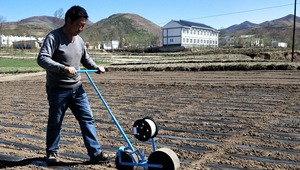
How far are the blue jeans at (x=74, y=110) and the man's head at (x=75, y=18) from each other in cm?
77

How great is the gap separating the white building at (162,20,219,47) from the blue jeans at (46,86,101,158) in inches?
3292

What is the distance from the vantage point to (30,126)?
6578 millimetres

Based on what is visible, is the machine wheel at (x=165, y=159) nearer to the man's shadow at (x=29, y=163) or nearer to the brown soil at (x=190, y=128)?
the brown soil at (x=190, y=128)

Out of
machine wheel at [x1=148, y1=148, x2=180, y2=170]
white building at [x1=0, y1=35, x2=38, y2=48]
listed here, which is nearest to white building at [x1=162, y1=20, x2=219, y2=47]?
white building at [x1=0, y1=35, x2=38, y2=48]

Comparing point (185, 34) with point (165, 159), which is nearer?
point (165, 159)

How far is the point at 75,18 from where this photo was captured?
4012mm

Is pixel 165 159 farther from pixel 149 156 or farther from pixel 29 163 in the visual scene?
pixel 29 163

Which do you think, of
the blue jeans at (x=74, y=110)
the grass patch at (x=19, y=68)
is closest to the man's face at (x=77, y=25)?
the blue jeans at (x=74, y=110)

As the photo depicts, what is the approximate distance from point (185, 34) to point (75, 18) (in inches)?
3495

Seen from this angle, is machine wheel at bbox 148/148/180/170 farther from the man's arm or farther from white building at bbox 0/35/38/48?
white building at bbox 0/35/38/48

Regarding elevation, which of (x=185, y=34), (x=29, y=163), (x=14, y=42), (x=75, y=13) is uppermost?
(x=185, y=34)

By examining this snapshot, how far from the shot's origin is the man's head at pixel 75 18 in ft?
13.1

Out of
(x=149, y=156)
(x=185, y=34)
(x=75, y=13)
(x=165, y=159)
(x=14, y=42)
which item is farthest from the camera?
(x=14, y=42)

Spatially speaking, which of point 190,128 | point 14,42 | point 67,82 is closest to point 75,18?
point 67,82
